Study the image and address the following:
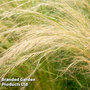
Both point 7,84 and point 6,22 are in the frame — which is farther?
point 6,22

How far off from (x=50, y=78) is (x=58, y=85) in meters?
0.09

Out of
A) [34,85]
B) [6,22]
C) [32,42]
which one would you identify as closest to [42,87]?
[34,85]

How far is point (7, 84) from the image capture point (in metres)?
1.04

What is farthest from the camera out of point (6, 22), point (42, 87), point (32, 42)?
point (6, 22)

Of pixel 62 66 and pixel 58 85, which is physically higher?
pixel 62 66

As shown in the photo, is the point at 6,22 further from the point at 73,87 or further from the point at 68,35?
the point at 73,87

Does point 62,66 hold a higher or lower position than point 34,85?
higher

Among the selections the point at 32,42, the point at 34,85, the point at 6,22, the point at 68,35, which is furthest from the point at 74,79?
the point at 6,22

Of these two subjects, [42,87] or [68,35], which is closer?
[68,35]

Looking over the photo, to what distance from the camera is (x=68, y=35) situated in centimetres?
80

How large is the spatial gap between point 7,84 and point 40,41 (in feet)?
1.69

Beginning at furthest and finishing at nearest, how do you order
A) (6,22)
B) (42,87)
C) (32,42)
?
(6,22) < (42,87) < (32,42)

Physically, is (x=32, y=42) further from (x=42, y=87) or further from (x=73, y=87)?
(x=73, y=87)

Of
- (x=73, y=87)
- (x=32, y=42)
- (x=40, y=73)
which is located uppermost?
(x=32, y=42)
